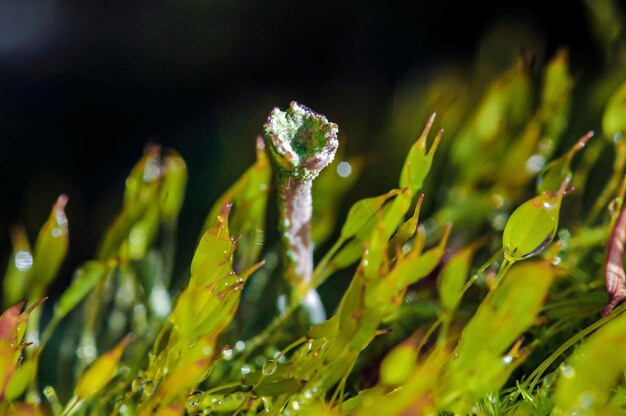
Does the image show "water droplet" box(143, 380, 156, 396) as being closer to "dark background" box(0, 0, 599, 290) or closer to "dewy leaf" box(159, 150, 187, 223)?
"dewy leaf" box(159, 150, 187, 223)

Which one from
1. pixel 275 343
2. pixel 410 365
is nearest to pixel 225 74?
pixel 275 343

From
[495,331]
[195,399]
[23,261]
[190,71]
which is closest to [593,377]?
[495,331]

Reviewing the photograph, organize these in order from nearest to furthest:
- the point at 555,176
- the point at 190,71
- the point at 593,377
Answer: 1. the point at 593,377
2. the point at 555,176
3. the point at 190,71

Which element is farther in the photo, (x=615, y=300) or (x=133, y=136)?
(x=133, y=136)

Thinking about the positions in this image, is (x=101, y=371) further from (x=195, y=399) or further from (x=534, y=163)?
(x=534, y=163)

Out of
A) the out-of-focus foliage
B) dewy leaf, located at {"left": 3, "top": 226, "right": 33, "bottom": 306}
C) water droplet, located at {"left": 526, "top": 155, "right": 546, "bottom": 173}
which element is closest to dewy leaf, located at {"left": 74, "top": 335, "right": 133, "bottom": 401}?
the out-of-focus foliage

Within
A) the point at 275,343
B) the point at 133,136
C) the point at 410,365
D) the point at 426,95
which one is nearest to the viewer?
the point at 410,365

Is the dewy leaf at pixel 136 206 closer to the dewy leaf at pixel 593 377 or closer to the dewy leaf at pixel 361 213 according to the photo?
the dewy leaf at pixel 361 213

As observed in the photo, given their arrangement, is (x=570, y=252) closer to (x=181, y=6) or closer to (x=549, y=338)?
(x=549, y=338)
